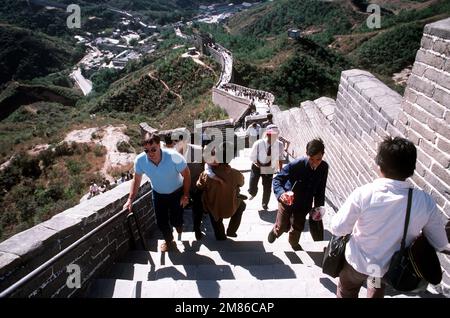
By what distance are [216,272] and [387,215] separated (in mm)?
2078

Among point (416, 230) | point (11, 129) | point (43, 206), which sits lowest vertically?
point (11, 129)

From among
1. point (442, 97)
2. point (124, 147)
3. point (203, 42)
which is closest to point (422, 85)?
point (442, 97)

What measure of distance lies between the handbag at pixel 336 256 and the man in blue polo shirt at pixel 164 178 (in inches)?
76.0

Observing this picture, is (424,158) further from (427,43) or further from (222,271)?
(222,271)

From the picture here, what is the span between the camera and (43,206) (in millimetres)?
16625

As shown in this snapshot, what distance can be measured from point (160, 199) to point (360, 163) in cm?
253

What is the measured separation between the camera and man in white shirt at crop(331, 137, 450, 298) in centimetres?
214

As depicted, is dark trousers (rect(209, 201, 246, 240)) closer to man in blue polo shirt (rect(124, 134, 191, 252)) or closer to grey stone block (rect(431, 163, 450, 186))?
man in blue polo shirt (rect(124, 134, 191, 252))

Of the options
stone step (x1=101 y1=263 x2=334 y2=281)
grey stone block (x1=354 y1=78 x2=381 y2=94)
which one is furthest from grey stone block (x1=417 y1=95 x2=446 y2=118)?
stone step (x1=101 y1=263 x2=334 y2=281)

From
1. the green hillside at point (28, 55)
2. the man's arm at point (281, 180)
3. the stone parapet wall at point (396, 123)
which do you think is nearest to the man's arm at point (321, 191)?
the man's arm at point (281, 180)

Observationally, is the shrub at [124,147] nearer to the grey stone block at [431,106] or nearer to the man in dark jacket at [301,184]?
the man in dark jacket at [301,184]
